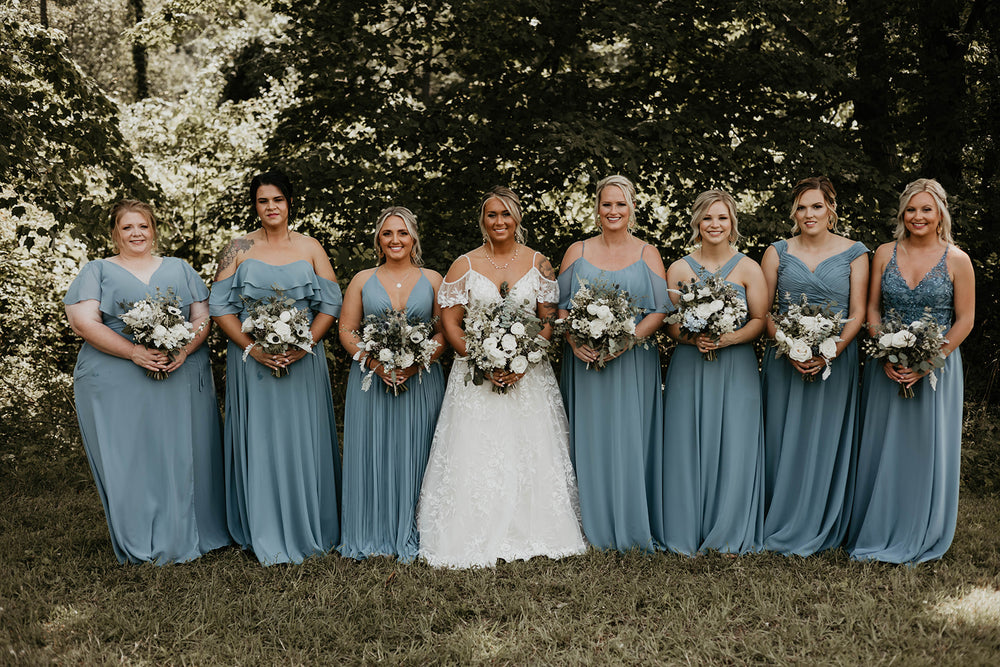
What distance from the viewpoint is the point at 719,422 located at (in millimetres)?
5609

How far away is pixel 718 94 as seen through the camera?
8648 millimetres

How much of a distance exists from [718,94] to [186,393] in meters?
6.20

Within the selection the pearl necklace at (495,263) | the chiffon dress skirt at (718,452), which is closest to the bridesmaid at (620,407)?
the chiffon dress skirt at (718,452)

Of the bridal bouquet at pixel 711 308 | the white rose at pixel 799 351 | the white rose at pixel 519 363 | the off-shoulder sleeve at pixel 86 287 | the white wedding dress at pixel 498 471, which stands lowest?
the white wedding dress at pixel 498 471

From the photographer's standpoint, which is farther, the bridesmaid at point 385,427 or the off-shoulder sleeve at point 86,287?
the bridesmaid at point 385,427

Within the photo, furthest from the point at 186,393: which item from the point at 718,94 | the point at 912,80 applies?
the point at 912,80

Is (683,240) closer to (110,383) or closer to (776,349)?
(776,349)

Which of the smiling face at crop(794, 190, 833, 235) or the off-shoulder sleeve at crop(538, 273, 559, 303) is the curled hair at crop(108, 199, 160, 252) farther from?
the smiling face at crop(794, 190, 833, 235)

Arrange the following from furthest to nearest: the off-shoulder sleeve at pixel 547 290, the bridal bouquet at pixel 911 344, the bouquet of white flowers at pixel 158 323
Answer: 1. the off-shoulder sleeve at pixel 547 290
2. the bouquet of white flowers at pixel 158 323
3. the bridal bouquet at pixel 911 344

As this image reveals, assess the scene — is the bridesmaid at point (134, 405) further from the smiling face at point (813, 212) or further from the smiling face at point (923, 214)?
the smiling face at point (923, 214)

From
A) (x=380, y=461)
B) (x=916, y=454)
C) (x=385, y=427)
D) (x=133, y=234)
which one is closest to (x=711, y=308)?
(x=916, y=454)

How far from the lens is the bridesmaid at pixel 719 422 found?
559 cm

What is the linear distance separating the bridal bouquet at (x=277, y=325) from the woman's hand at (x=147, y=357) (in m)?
0.58

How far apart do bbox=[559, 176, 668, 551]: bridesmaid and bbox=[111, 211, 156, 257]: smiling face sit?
2959mm
